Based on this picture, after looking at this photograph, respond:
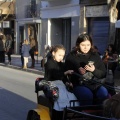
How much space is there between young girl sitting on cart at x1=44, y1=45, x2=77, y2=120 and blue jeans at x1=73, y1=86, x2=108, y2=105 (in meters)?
0.17

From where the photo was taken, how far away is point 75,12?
3084cm

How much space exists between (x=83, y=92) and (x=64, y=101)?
0.30 m

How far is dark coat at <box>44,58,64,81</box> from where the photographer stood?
6180mm

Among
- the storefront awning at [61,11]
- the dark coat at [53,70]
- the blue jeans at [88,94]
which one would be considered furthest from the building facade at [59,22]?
the blue jeans at [88,94]

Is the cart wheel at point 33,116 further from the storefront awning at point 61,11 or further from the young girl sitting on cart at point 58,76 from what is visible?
the storefront awning at point 61,11

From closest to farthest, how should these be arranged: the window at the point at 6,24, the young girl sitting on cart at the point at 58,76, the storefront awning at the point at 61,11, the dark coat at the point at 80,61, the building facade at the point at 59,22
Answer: the young girl sitting on cart at the point at 58,76 < the dark coat at the point at 80,61 < the storefront awning at the point at 61,11 < the building facade at the point at 59,22 < the window at the point at 6,24

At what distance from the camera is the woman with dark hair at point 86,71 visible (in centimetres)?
541

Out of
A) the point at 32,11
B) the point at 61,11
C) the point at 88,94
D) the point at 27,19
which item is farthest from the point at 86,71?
the point at 27,19

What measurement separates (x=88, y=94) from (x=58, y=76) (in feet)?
2.84

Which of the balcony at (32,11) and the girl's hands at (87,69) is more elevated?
the balcony at (32,11)

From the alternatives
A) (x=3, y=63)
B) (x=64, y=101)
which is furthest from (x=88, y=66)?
(x=3, y=63)

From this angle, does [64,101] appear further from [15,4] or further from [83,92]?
[15,4]

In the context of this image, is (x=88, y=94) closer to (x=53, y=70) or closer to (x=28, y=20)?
(x=53, y=70)

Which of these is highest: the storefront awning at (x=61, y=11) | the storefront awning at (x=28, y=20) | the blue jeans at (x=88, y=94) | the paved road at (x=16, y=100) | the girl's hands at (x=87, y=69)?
the storefront awning at (x=61, y=11)
